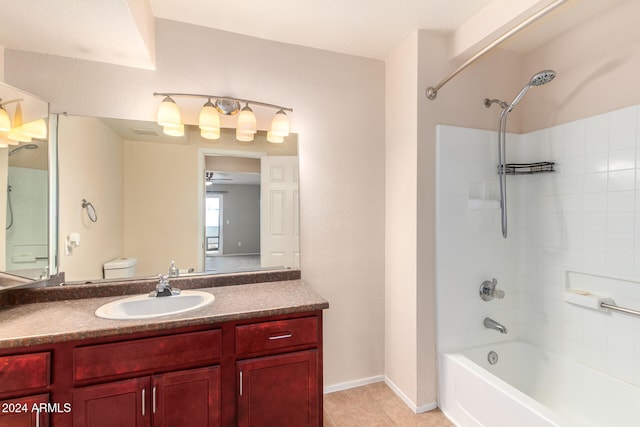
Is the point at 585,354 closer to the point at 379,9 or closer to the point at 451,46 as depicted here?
the point at 451,46

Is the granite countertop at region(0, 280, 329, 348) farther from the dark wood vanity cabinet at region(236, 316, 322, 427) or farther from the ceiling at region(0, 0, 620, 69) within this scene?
the ceiling at region(0, 0, 620, 69)

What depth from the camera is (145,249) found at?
1783 millimetres

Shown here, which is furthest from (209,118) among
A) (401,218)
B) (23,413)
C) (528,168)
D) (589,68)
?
(589,68)

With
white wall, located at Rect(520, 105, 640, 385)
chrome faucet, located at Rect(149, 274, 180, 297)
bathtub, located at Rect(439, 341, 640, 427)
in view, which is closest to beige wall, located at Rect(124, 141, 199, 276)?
chrome faucet, located at Rect(149, 274, 180, 297)

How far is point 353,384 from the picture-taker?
2.20m

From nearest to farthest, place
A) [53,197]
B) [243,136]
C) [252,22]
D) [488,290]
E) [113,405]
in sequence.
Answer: [113,405]
[53,197]
[252,22]
[243,136]
[488,290]

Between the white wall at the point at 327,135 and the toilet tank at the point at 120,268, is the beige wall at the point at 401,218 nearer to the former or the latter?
the white wall at the point at 327,135

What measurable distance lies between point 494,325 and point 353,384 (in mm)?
1086

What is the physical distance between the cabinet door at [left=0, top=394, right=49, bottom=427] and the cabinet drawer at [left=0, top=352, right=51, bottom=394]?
0.14ft

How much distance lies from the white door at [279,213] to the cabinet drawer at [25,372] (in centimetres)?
113

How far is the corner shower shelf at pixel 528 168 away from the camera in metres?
2.02

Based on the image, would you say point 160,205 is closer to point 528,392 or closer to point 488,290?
point 488,290

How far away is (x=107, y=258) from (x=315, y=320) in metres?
1.25

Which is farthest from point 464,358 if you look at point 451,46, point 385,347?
point 451,46
